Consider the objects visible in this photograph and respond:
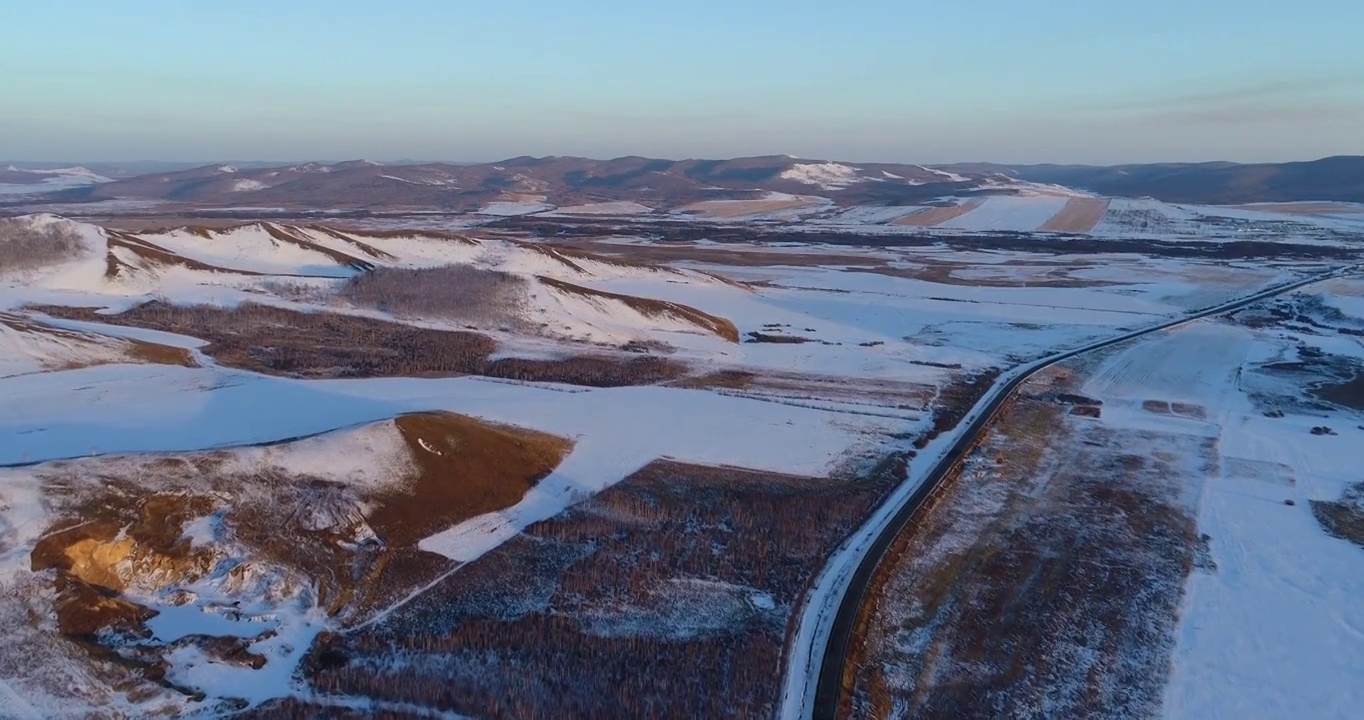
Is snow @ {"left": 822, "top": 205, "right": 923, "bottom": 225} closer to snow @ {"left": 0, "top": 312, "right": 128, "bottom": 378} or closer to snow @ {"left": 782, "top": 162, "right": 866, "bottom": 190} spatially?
snow @ {"left": 782, "top": 162, "right": 866, "bottom": 190}

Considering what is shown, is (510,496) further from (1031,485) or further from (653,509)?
(1031,485)

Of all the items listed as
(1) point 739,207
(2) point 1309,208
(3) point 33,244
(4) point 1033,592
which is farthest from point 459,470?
(2) point 1309,208

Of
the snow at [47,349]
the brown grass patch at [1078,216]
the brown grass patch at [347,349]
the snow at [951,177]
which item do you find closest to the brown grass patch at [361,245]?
the brown grass patch at [347,349]

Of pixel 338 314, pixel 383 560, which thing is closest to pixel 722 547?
pixel 383 560

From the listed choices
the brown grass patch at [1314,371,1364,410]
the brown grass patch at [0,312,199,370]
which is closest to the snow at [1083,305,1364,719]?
the brown grass patch at [1314,371,1364,410]

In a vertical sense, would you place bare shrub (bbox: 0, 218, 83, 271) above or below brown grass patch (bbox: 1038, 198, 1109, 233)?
below

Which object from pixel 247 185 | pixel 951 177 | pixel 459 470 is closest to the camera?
pixel 459 470

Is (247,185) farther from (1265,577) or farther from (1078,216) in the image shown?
(1265,577)
